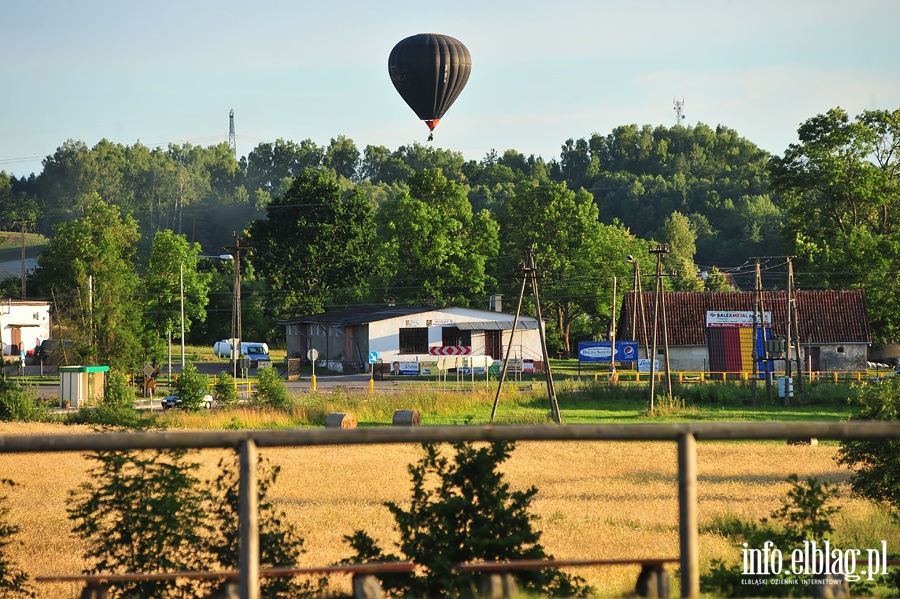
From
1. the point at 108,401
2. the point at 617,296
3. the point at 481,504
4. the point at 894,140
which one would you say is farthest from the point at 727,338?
the point at 481,504

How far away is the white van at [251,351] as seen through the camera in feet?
252

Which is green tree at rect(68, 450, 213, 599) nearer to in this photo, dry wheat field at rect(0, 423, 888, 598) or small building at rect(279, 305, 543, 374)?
dry wheat field at rect(0, 423, 888, 598)

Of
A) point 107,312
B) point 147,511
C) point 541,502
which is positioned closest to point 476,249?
point 107,312

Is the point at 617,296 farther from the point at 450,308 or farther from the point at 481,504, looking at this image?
the point at 481,504

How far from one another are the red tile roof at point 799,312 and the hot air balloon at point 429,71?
20.0 m

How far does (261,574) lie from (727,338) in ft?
205

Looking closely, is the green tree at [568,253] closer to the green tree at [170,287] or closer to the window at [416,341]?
the window at [416,341]

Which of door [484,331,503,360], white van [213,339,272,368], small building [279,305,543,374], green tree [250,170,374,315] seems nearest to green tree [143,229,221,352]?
white van [213,339,272,368]

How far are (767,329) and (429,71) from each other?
27.2 meters

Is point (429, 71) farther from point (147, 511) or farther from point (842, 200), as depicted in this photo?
point (147, 511)

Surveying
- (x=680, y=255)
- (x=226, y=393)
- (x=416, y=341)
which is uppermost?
(x=680, y=255)

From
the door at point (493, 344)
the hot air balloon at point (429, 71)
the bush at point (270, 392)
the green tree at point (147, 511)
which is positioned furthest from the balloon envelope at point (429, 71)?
the green tree at point (147, 511)

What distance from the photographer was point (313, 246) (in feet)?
305

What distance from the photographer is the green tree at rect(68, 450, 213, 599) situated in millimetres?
6227
